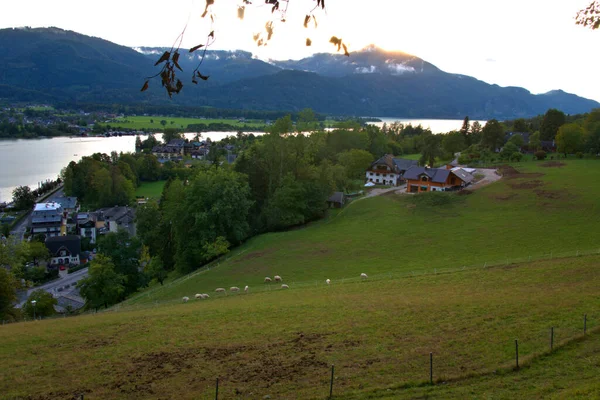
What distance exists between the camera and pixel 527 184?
4678 centimetres

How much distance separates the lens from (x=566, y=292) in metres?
17.9

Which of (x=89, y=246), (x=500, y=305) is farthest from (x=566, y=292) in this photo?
(x=89, y=246)

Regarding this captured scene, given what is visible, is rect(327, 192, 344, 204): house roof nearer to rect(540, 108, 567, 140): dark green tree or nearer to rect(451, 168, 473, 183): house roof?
rect(451, 168, 473, 183): house roof

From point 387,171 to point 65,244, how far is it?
45.0m

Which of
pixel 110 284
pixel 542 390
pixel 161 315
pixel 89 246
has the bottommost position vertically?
pixel 89 246

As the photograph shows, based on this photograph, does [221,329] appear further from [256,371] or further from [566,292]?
[566,292]

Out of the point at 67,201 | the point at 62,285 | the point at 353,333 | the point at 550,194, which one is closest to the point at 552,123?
the point at 550,194

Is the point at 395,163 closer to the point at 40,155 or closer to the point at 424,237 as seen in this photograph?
the point at 424,237

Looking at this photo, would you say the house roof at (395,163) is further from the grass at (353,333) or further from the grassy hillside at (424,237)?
the grass at (353,333)

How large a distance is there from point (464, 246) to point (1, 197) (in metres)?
79.8

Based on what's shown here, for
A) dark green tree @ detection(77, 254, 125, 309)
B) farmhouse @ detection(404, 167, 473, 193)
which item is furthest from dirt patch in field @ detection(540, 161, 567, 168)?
dark green tree @ detection(77, 254, 125, 309)

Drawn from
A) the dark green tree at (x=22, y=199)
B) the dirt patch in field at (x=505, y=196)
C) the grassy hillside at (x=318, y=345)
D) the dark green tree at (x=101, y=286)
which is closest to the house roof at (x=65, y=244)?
the dark green tree at (x=22, y=199)

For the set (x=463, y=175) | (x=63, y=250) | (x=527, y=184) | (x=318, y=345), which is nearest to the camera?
(x=318, y=345)

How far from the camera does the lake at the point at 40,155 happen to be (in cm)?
9181
